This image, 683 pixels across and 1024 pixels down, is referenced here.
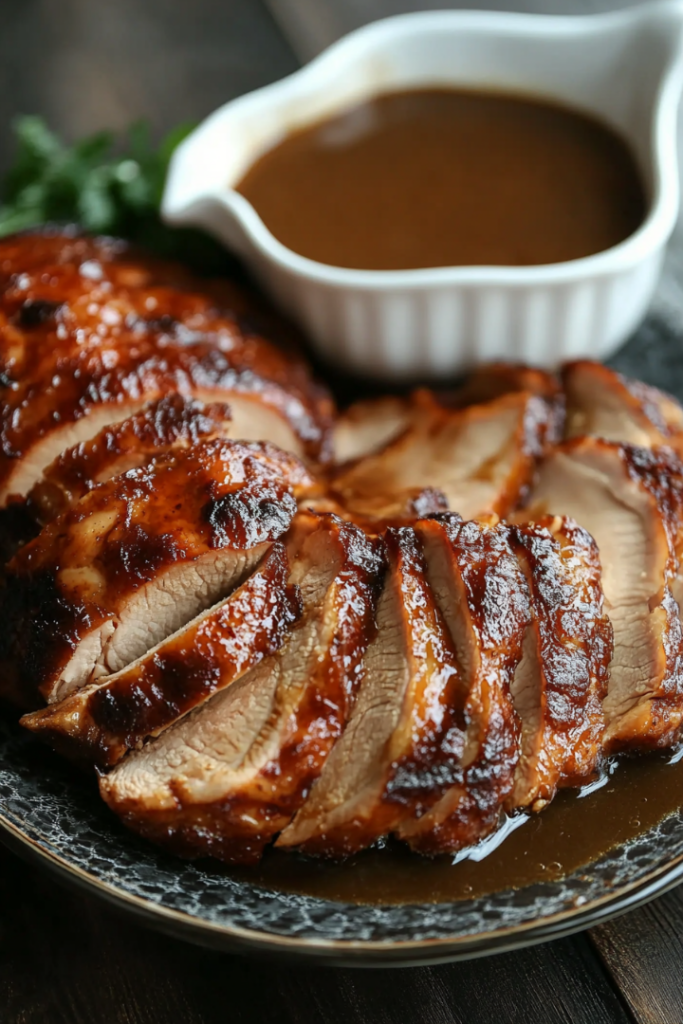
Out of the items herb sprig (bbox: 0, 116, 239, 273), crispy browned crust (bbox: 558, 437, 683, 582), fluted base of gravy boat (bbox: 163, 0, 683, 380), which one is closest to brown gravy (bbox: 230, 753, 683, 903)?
crispy browned crust (bbox: 558, 437, 683, 582)

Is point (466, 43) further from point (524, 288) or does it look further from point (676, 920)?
point (676, 920)

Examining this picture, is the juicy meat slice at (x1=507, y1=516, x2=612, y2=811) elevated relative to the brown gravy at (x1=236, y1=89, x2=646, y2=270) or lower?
lower

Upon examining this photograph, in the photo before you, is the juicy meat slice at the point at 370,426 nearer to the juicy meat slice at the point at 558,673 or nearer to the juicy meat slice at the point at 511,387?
the juicy meat slice at the point at 511,387

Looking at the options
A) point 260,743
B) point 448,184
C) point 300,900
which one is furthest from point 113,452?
point 448,184

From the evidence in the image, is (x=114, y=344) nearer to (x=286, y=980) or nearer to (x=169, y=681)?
(x=169, y=681)

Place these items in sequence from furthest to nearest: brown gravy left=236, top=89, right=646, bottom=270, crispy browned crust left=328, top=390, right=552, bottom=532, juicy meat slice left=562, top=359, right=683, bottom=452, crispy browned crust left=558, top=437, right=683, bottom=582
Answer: brown gravy left=236, top=89, right=646, bottom=270, juicy meat slice left=562, top=359, right=683, bottom=452, crispy browned crust left=328, top=390, right=552, bottom=532, crispy browned crust left=558, top=437, right=683, bottom=582

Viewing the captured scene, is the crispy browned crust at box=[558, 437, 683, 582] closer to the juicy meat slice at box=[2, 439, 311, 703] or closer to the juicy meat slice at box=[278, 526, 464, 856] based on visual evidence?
the juicy meat slice at box=[278, 526, 464, 856]
